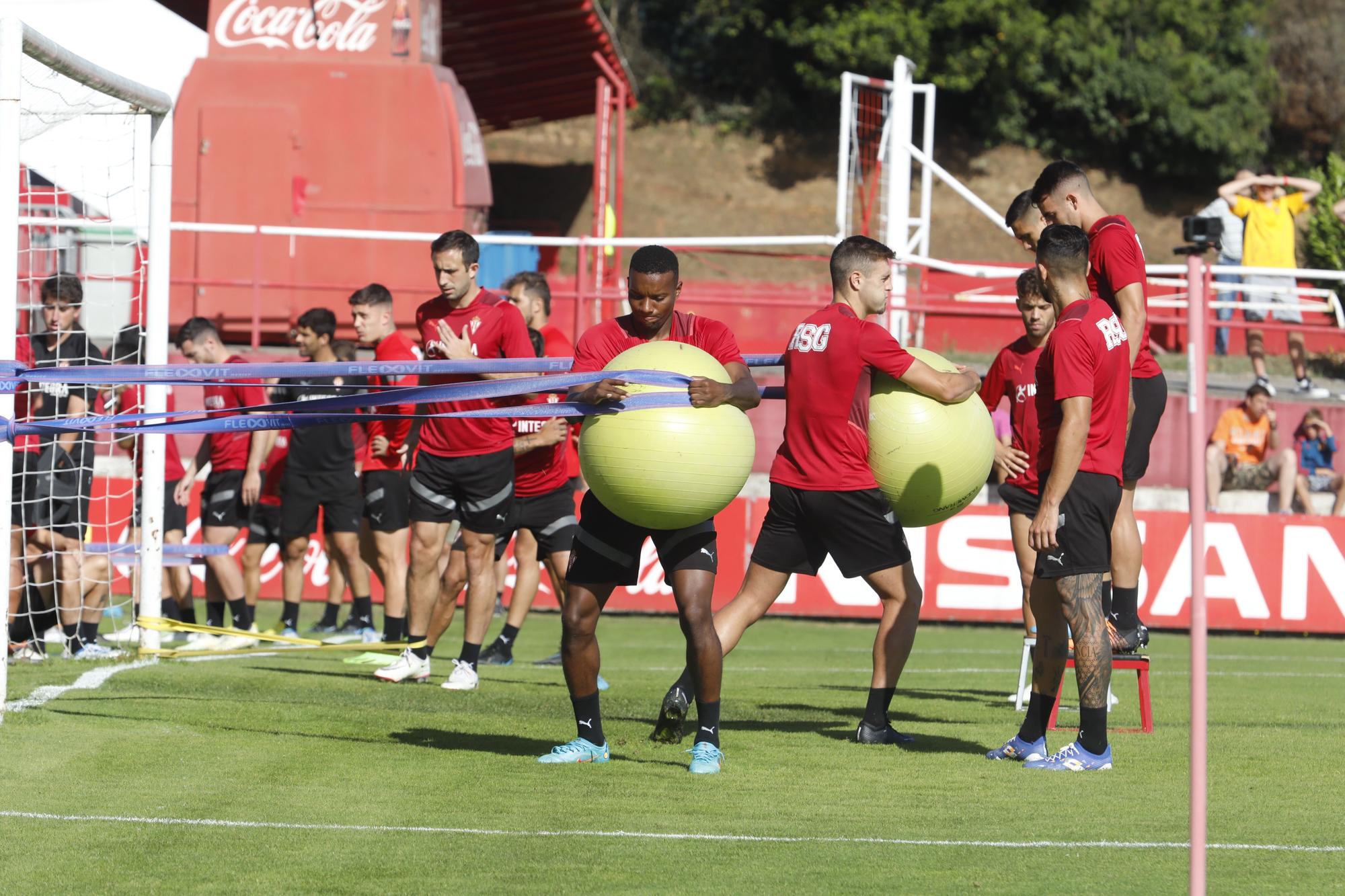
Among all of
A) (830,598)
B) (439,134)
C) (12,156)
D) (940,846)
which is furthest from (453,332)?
(439,134)

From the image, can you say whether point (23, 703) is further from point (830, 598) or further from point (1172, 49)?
point (1172, 49)

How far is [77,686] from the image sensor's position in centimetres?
853

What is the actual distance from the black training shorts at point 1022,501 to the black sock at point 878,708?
62.3 inches

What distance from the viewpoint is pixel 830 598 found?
14883 mm

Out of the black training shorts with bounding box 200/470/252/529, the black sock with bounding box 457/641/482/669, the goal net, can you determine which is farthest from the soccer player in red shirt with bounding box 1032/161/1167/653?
the black training shorts with bounding box 200/470/252/529

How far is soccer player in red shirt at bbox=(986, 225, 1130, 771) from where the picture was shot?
21.1 feet

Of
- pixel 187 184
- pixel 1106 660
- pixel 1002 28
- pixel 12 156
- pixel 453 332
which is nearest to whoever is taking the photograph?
pixel 1106 660

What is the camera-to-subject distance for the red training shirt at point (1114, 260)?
7.43 metres

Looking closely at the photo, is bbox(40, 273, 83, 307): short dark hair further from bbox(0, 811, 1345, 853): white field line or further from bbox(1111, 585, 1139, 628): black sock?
bbox(1111, 585, 1139, 628): black sock

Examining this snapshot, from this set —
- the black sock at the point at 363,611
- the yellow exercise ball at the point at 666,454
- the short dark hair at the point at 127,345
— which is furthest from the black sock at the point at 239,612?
the yellow exercise ball at the point at 666,454

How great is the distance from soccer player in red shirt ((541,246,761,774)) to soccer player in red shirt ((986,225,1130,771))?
1.21m

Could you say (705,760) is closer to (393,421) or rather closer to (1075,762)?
(1075,762)

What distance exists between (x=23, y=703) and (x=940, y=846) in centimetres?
476

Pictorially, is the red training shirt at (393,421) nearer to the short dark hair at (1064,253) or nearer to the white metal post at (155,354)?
the white metal post at (155,354)
